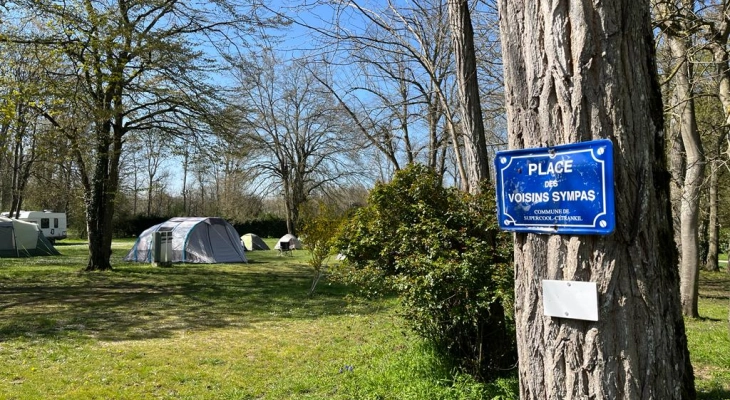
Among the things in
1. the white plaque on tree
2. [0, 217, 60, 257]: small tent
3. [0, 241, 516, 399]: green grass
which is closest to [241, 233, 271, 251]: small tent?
[0, 217, 60, 257]: small tent

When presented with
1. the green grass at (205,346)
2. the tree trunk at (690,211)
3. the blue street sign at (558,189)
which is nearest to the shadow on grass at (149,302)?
the green grass at (205,346)

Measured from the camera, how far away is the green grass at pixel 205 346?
4.84m

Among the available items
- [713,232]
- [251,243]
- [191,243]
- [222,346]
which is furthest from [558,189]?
[251,243]

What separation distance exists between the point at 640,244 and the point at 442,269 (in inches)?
100

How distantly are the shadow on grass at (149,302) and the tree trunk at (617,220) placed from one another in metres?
7.38

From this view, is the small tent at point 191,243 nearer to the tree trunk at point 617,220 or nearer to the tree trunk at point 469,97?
the tree trunk at point 469,97

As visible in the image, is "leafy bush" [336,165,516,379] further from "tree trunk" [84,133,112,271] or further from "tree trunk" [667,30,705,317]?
"tree trunk" [84,133,112,271]

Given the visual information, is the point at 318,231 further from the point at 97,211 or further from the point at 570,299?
the point at 570,299

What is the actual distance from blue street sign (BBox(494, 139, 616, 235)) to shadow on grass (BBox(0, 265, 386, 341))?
288 inches

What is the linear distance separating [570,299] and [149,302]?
36.4 ft

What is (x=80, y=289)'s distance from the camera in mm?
12523

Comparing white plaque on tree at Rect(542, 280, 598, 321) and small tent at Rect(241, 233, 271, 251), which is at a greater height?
white plaque on tree at Rect(542, 280, 598, 321)

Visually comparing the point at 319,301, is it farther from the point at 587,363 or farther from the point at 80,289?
the point at 587,363

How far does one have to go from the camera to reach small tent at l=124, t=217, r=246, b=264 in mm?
20031
